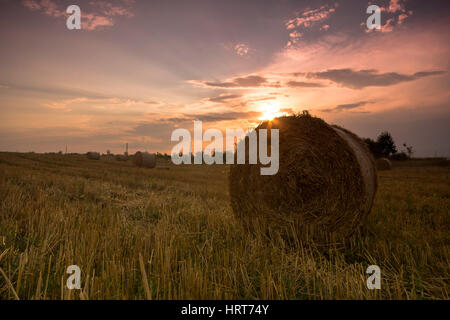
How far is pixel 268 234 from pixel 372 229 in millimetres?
2084

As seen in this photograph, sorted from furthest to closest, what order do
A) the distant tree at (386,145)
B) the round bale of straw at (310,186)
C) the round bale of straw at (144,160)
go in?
1. the distant tree at (386,145)
2. the round bale of straw at (144,160)
3. the round bale of straw at (310,186)

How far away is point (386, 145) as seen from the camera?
60.5m

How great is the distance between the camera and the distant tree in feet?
197

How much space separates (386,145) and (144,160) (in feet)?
181

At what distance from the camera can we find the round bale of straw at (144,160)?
27625 millimetres

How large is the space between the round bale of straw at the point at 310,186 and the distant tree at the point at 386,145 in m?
62.7
